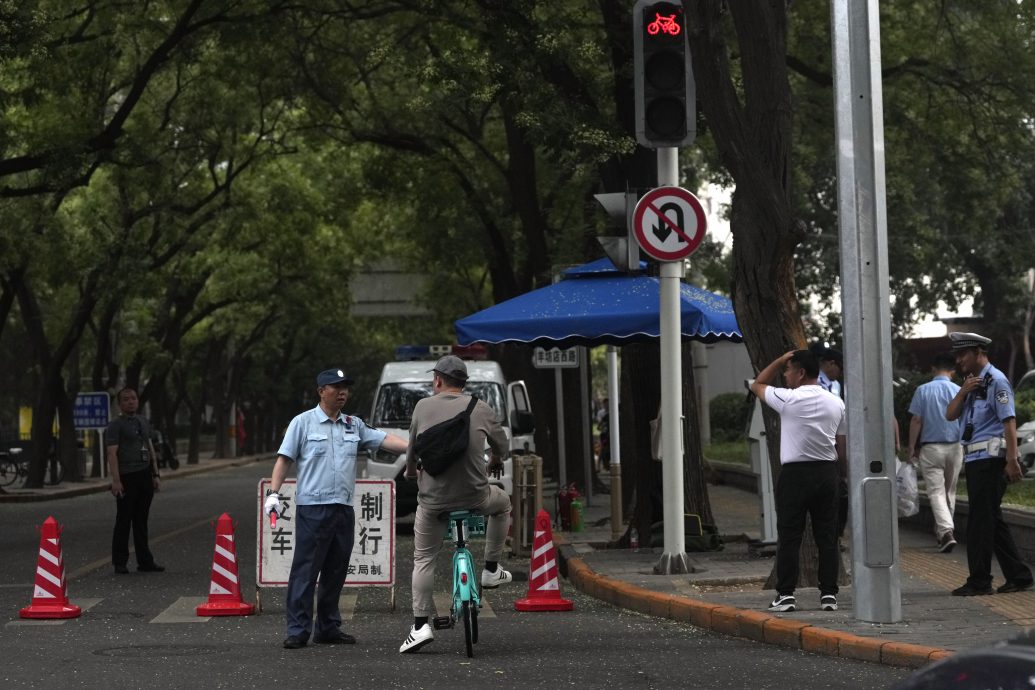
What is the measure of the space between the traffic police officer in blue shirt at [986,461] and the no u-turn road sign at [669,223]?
2389 mm

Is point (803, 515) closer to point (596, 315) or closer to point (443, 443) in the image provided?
point (443, 443)

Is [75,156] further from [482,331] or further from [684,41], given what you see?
[684,41]

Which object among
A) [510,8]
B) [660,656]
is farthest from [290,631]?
[510,8]

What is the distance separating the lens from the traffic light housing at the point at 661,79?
12.9 m

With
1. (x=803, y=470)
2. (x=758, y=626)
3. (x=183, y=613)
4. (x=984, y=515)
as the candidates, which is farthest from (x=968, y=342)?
(x=183, y=613)

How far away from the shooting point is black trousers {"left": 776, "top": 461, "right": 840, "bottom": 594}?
1062 centimetres

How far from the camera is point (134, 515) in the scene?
1552 cm

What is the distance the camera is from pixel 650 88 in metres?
12.9

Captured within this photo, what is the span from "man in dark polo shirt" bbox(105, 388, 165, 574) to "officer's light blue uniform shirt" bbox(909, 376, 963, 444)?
7173 mm

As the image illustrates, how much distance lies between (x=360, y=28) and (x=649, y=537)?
51.4 ft

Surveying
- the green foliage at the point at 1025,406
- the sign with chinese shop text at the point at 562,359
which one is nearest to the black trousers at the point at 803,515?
the sign with chinese shop text at the point at 562,359

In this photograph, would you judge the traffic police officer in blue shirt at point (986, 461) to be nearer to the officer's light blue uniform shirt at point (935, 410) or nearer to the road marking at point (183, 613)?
the officer's light blue uniform shirt at point (935, 410)

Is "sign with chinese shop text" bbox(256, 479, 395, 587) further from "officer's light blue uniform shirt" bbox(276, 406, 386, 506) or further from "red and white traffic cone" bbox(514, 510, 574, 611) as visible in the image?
"officer's light blue uniform shirt" bbox(276, 406, 386, 506)

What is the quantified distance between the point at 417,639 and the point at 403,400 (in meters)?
13.0
